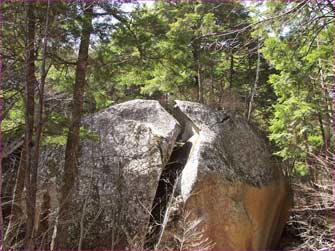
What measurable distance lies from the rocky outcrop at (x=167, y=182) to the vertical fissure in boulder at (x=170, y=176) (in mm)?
26

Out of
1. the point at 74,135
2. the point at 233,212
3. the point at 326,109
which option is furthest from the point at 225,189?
the point at 74,135

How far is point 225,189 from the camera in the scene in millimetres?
10203

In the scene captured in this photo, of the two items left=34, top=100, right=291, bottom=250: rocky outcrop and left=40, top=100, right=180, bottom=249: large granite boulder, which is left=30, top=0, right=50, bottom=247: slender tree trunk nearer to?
left=34, top=100, right=291, bottom=250: rocky outcrop

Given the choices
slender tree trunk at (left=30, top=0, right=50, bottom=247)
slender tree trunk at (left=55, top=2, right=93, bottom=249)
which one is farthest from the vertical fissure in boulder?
slender tree trunk at (left=30, top=0, right=50, bottom=247)

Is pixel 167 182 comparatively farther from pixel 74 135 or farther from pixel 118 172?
pixel 74 135

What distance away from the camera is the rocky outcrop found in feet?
31.3

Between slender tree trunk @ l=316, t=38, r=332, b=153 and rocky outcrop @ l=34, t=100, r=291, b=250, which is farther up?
slender tree trunk @ l=316, t=38, r=332, b=153

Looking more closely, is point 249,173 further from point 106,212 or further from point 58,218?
point 58,218

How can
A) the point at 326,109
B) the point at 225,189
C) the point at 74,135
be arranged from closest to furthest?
1. the point at 74,135
2. the point at 326,109
3. the point at 225,189

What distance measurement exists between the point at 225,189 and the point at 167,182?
4.60 feet

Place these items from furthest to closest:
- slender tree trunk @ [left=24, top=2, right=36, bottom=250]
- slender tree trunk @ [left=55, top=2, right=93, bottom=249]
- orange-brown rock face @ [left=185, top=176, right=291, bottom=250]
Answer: orange-brown rock face @ [left=185, top=176, right=291, bottom=250] < slender tree trunk @ [left=55, top=2, right=93, bottom=249] < slender tree trunk @ [left=24, top=2, right=36, bottom=250]

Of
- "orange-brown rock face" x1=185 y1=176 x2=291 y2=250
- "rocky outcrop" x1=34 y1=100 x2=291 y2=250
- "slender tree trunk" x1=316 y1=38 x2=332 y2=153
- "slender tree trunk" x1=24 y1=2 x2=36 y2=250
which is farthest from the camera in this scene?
"orange-brown rock face" x1=185 y1=176 x2=291 y2=250

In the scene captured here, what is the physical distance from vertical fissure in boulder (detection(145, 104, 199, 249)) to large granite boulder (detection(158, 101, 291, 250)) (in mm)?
44

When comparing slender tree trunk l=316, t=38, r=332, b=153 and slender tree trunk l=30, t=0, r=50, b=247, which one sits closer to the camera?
slender tree trunk l=30, t=0, r=50, b=247
